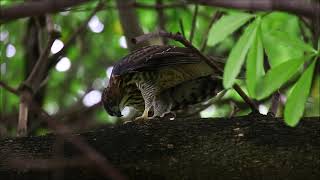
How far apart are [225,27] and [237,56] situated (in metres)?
0.13

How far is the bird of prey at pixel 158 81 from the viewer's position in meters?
3.11

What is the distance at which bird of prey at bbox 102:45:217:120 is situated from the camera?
3.11 metres

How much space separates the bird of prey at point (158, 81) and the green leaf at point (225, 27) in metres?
0.95

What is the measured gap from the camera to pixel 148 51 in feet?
10.4

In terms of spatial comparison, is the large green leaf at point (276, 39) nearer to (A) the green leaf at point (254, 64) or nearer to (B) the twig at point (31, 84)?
(A) the green leaf at point (254, 64)

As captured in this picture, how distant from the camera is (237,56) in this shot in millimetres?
1953

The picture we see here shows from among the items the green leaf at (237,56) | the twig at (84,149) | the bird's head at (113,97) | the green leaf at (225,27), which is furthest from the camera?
the bird's head at (113,97)

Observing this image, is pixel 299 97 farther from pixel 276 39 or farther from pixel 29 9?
pixel 29 9

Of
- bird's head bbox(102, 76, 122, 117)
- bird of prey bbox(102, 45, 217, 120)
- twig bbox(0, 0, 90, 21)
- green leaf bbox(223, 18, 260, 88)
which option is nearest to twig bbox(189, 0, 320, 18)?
twig bbox(0, 0, 90, 21)

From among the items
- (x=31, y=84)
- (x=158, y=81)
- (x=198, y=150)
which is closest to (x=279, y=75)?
(x=198, y=150)

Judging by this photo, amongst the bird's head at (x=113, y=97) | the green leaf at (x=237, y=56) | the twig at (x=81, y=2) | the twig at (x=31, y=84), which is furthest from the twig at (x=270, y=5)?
the bird's head at (x=113, y=97)

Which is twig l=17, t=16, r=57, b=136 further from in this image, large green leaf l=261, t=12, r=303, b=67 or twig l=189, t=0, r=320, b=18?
twig l=189, t=0, r=320, b=18

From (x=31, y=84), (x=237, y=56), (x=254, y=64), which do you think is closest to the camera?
(x=237, y=56)

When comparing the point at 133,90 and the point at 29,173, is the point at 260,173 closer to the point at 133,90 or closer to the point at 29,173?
the point at 29,173
